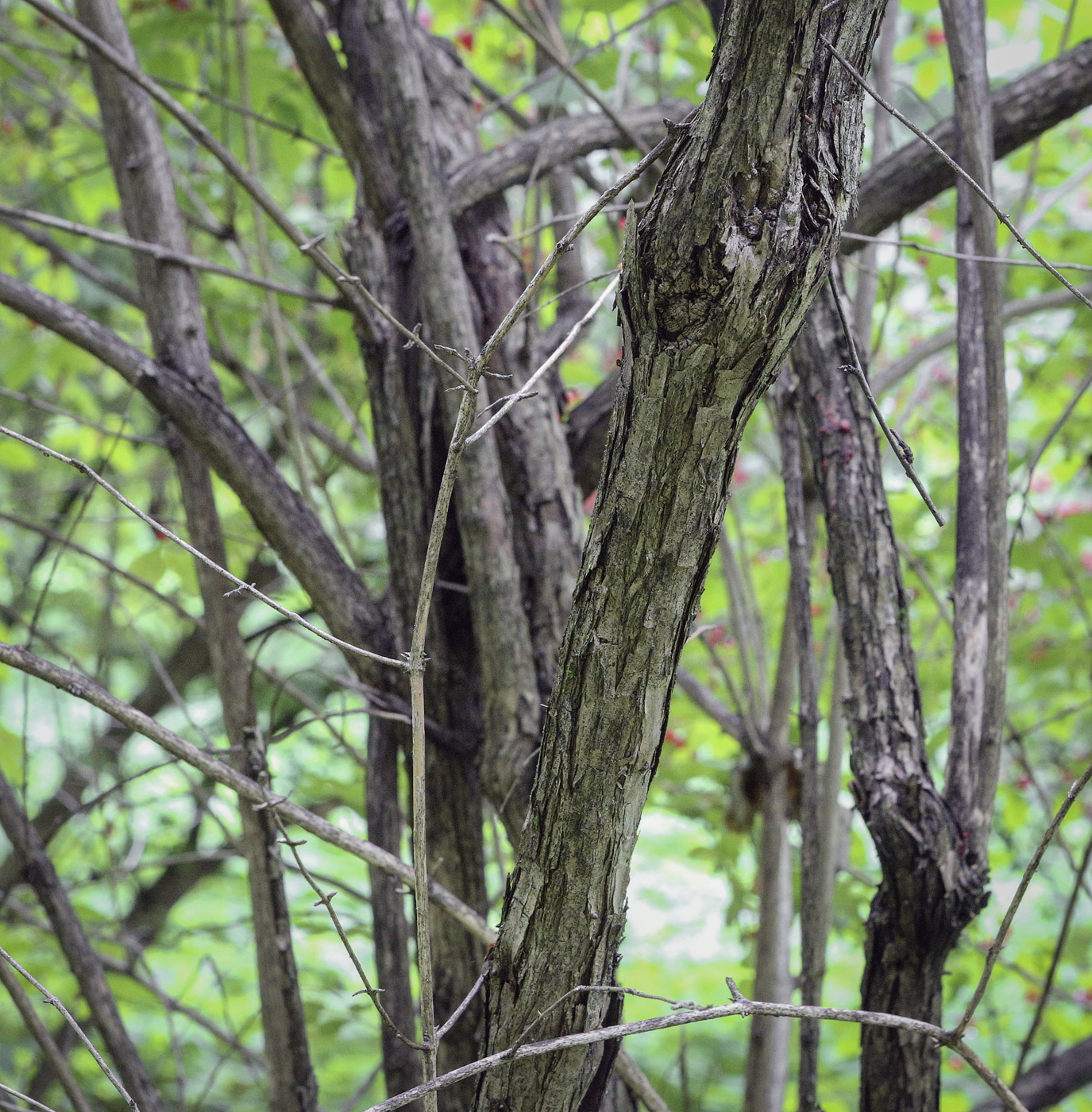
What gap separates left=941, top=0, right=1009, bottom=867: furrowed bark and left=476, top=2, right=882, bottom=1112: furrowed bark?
544 millimetres

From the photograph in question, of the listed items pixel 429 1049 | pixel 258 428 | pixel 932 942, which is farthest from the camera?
pixel 258 428

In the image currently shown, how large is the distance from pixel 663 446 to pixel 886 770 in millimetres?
615

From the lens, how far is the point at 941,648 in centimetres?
236

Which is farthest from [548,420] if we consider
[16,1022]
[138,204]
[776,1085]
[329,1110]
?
[16,1022]

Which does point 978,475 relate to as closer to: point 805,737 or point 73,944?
point 805,737

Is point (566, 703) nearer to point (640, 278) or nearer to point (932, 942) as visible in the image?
point (640, 278)

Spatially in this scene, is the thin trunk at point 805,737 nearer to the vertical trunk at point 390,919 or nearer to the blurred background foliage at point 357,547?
the blurred background foliage at point 357,547

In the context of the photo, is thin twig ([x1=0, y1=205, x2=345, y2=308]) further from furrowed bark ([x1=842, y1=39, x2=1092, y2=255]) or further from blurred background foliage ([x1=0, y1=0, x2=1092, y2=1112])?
furrowed bark ([x1=842, y1=39, x2=1092, y2=255])

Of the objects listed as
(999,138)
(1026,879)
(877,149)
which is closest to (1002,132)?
(999,138)

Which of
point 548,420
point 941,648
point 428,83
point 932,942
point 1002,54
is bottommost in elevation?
point 932,942

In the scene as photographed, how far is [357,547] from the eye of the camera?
3.21 meters

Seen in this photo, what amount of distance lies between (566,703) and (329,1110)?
2.32 meters

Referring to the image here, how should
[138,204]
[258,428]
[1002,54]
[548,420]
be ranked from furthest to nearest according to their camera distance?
[258,428] < [1002,54] < [138,204] < [548,420]

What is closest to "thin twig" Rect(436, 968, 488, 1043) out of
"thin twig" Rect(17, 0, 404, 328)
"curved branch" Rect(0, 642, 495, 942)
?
"curved branch" Rect(0, 642, 495, 942)
